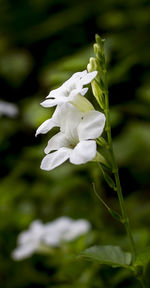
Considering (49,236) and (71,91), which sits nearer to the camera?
(71,91)

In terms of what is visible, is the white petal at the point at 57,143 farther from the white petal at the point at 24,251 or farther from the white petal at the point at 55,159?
the white petal at the point at 24,251

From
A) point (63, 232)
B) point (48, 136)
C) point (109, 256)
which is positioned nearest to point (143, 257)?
point (109, 256)

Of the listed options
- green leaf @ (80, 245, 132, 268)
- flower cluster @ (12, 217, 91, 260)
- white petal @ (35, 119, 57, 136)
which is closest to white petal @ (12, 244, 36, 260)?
flower cluster @ (12, 217, 91, 260)

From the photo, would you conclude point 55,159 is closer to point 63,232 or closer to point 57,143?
point 57,143

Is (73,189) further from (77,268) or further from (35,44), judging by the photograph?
(35,44)

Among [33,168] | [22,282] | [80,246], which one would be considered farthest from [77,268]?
[33,168]

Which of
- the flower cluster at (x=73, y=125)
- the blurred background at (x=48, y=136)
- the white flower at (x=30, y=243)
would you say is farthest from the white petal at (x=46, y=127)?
the white flower at (x=30, y=243)

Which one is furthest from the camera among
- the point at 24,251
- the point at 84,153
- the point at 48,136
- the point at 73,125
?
the point at 48,136
